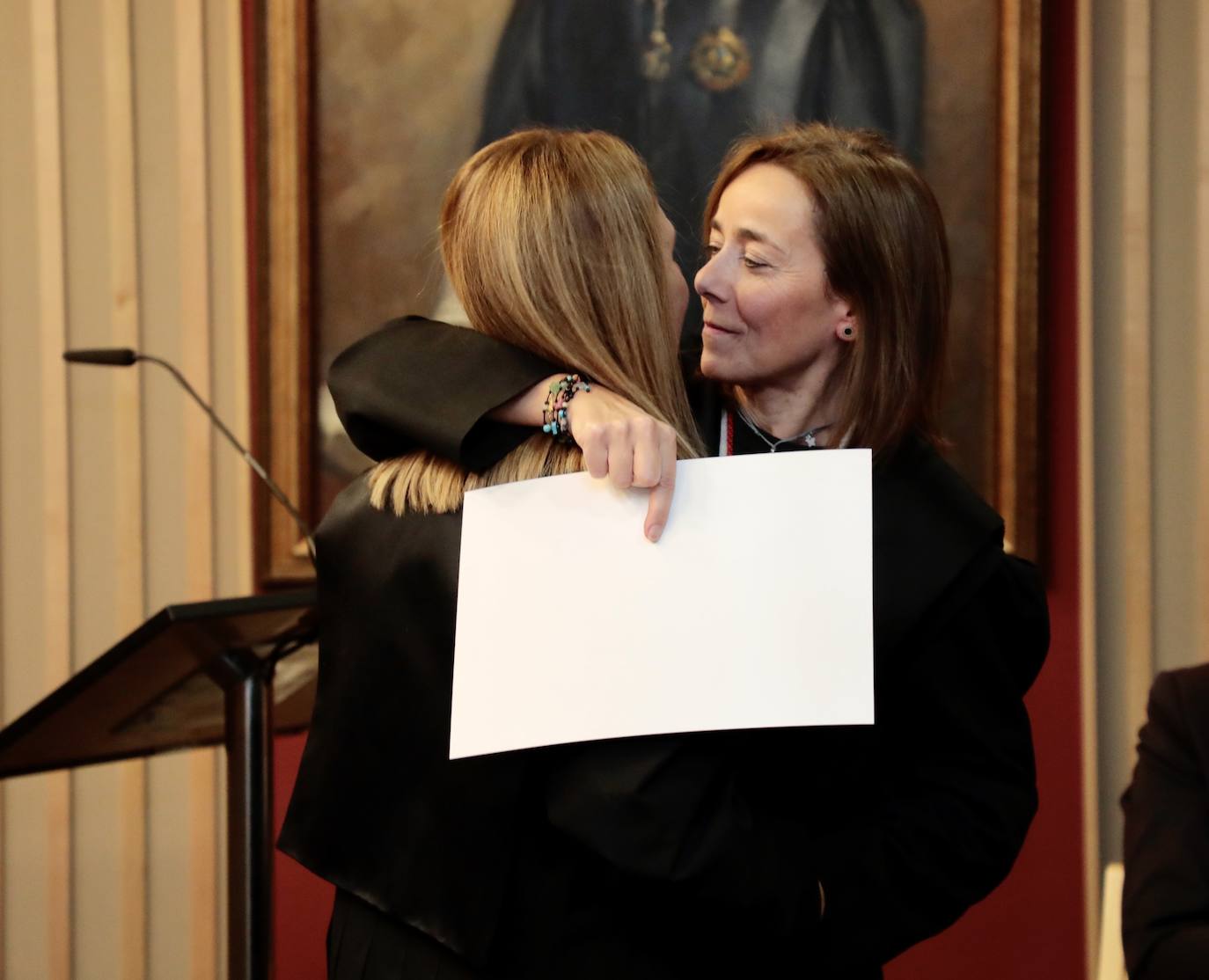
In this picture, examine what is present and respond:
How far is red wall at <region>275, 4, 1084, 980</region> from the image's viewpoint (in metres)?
2.88

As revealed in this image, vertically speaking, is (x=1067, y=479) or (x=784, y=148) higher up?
(x=784, y=148)

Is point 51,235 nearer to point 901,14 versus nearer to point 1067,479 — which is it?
point 901,14

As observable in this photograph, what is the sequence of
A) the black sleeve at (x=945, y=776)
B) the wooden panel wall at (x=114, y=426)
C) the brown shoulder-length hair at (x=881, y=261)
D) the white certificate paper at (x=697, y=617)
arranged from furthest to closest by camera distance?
the wooden panel wall at (x=114, y=426) < the brown shoulder-length hair at (x=881, y=261) < the black sleeve at (x=945, y=776) < the white certificate paper at (x=697, y=617)

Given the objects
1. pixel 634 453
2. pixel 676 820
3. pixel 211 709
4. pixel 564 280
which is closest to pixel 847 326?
pixel 564 280

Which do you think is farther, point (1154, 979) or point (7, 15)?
point (7, 15)

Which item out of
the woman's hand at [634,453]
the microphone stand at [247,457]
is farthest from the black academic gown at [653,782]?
the microphone stand at [247,457]

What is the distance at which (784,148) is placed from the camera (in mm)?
1578

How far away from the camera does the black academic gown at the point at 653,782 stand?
3.61ft

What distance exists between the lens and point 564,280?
1.18 meters

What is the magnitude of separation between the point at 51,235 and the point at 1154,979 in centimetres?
279

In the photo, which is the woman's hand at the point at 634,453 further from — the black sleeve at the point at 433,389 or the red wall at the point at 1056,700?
the red wall at the point at 1056,700

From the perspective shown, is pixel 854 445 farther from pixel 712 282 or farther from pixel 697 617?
pixel 697 617

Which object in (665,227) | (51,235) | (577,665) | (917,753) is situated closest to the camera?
(577,665)

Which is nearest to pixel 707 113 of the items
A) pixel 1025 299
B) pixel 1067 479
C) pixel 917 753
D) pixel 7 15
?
pixel 1025 299
